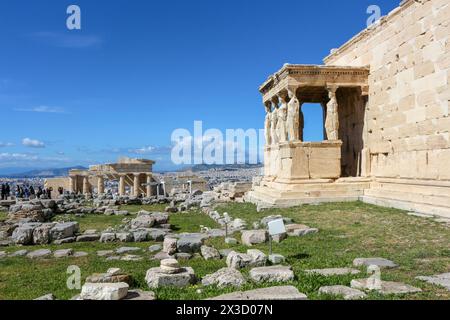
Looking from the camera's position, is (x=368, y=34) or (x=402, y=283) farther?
(x=368, y=34)

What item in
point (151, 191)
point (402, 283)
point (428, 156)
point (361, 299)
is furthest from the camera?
point (151, 191)

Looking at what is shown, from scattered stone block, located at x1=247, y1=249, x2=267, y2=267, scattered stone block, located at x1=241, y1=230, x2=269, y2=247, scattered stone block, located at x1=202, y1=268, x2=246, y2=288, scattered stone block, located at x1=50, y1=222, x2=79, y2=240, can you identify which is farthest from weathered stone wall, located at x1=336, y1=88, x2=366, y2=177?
scattered stone block, located at x1=202, y1=268, x2=246, y2=288

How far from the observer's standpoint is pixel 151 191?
37.0m

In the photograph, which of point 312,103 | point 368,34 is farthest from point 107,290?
point 312,103

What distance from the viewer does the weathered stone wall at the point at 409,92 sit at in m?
12.9

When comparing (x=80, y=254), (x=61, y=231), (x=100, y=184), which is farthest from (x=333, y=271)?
(x=100, y=184)

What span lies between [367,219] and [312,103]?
36.8 feet

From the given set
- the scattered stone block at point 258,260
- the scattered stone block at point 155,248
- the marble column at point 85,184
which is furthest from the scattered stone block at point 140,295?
the marble column at point 85,184

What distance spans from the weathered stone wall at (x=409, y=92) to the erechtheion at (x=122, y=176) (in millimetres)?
22318

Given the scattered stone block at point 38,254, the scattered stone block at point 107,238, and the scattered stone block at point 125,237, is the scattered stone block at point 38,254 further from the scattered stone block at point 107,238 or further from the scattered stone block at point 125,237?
the scattered stone block at point 125,237

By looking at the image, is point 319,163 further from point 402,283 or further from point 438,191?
point 402,283

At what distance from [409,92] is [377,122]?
2.53 meters

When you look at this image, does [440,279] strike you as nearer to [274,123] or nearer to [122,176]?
[274,123]

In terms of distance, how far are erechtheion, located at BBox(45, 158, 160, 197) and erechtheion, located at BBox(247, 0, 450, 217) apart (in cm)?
1879
